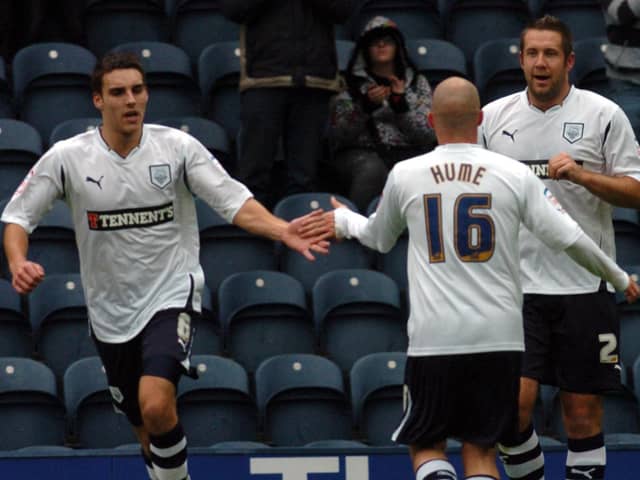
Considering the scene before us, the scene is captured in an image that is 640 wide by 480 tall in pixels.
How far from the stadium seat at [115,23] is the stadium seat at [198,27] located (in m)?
0.20

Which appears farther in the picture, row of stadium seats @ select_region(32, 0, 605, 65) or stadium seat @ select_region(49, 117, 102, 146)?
row of stadium seats @ select_region(32, 0, 605, 65)

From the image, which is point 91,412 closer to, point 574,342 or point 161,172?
point 161,172

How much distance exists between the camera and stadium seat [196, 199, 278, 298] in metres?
10.0

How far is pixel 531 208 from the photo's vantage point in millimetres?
6480

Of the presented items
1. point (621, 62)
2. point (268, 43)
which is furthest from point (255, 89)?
point (621, 62)

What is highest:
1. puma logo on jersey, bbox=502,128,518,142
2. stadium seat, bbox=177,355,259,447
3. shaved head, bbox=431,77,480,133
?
shaved head, bbox=431,77,480,133

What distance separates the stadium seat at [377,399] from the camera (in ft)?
29.6

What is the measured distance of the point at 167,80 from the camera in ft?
36.2

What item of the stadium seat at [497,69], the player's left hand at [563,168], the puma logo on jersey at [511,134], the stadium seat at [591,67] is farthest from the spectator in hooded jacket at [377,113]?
the player's left hand at [563,168]

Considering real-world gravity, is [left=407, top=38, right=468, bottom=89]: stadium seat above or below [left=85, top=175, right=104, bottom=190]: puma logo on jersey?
above

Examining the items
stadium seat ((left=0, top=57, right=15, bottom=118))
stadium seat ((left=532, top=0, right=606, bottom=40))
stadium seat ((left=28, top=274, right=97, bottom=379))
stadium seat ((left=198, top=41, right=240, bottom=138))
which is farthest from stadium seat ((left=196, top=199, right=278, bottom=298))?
stadium seat ((left=532, top=0, right=606, bottom=40))

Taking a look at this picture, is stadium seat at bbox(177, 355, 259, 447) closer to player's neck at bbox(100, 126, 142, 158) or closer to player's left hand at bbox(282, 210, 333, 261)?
player's neck at bbox(100, 126, 142, 158)

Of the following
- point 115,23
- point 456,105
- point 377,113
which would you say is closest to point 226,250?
point 377,113

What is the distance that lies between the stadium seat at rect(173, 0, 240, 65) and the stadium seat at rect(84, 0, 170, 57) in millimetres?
203
